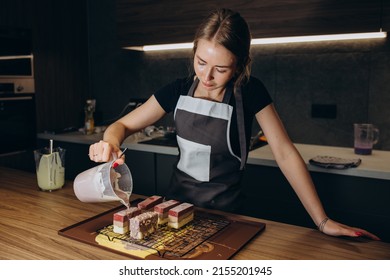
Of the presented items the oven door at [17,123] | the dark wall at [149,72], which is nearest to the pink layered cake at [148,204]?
the dark wall at [149,72]

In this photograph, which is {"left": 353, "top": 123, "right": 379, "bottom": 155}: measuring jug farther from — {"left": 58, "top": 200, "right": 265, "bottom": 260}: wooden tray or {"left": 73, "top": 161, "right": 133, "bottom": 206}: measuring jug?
{"left": 73, "top": 161, "right": 133, "bottom": 206}: measuring jug

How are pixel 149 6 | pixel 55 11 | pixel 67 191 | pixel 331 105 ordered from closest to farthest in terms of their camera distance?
1. pixel 67 191
2. pixel 331 105
3. pixel 149 6
4. pixel 55 11

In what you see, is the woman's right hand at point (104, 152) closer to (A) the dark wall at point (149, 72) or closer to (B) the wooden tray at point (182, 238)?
(B) the wooden tray at point (182, 238)

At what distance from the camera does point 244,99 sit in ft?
4.54

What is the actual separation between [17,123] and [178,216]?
2.01 m

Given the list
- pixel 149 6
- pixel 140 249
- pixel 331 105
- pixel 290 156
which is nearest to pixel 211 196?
pixel 290 156

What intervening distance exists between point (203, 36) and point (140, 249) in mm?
675

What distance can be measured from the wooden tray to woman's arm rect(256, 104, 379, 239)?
0.54 ft

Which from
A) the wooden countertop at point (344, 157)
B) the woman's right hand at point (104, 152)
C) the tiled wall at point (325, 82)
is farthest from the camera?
the tiled wall at point (325, 82)

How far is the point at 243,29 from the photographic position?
1273 mm

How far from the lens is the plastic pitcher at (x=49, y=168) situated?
1.45m

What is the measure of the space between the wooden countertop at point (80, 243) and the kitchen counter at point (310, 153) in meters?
0.76

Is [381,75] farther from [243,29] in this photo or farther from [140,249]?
[140,249]

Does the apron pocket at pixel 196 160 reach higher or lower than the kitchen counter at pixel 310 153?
higher
